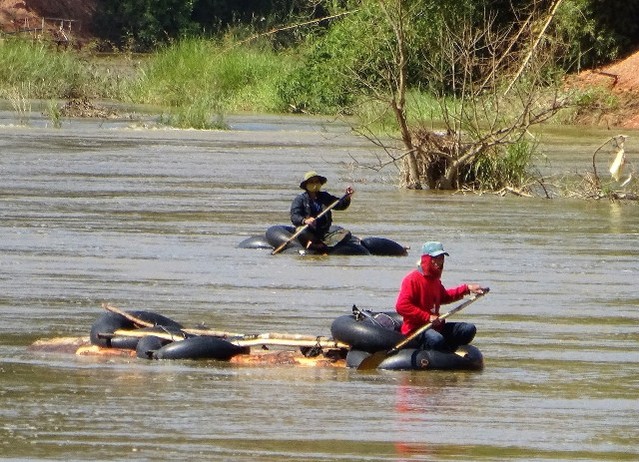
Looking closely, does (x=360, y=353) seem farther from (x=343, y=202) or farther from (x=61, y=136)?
(x=61, y=136)

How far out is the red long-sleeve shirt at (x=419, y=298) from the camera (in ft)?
44.4

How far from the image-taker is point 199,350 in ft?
45.9

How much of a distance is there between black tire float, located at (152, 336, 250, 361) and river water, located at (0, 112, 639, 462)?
11 centimetres

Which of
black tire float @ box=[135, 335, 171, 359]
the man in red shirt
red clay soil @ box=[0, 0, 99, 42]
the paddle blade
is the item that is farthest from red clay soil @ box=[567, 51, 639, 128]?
the paddle blade

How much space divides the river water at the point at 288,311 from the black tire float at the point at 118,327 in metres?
0.38

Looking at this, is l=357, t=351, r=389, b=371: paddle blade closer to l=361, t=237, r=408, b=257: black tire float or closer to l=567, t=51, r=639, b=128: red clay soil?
l=361, t=237, r=408, b=257: black tire float

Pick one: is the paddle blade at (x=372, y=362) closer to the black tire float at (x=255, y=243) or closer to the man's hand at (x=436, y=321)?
the man's hand at (x=436, y=321)

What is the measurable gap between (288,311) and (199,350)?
2.78 m

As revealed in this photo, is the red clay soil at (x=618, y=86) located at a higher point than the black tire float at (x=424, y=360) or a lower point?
higher

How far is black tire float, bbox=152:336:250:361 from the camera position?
1400cm

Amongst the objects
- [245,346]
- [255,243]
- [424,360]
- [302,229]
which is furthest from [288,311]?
[255,243]

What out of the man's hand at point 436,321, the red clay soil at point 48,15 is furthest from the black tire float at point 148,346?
the red clay soil at point 48,15

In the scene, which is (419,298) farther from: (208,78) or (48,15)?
(48,15)

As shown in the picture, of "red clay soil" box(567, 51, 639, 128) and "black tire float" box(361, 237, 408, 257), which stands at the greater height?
"red clay soil" box(567, 51, 639, 128)
